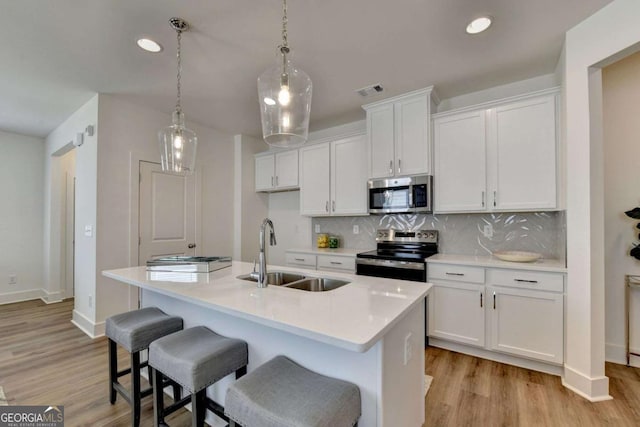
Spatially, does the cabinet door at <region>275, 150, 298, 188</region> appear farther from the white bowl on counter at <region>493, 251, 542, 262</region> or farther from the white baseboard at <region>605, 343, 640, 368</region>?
the white baseboard at <region>605, 343, 640, 368</region>

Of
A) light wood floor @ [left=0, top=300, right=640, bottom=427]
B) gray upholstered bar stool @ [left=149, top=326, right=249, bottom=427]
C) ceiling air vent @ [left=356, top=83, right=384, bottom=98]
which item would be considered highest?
ceiling air vent @ [left=356, top=83, right=384, bottom=98]

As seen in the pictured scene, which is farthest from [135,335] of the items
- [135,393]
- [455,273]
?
[455,273]

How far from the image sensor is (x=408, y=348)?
147 centimetres

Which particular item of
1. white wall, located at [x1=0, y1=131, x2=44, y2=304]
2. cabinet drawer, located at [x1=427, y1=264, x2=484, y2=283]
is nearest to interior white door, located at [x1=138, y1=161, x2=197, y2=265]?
white wall, located at [x1=0, y1=131, x2=44, y2=304]

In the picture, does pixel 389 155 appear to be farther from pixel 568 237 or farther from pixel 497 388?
pixel 497 388

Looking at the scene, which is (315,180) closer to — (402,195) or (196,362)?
(402,195)

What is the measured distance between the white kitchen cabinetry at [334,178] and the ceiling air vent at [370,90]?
558mm

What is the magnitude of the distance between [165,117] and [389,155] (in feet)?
9.59

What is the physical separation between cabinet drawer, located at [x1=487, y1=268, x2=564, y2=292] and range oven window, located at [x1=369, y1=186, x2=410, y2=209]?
1066 millimetres

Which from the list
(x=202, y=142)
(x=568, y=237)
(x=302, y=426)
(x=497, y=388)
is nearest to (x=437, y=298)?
(x=497, y=388)

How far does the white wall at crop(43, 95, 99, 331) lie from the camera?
10.7 feet

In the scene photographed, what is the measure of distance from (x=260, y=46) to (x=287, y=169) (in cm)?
212

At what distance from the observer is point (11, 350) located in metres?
2.85

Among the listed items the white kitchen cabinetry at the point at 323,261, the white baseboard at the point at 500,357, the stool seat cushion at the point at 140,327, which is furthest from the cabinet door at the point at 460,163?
the stool seat cushion at the point at 140,327
